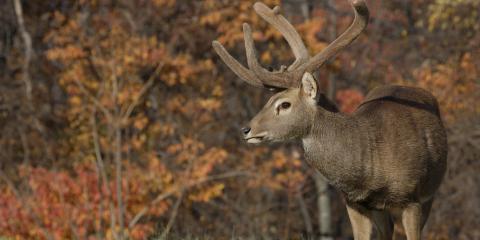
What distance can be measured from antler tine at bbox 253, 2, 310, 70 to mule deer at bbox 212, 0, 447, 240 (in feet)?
0.06

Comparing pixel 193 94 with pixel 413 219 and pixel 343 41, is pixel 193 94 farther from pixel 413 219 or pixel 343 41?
pixel 413 219

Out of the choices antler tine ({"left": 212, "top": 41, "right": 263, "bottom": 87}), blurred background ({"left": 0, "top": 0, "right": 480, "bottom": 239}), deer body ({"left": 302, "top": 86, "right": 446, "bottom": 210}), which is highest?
antler tine ({"left": 212, "top": 41, "right": 263, "bottom": 87})

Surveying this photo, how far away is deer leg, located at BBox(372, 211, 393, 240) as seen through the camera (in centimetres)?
709

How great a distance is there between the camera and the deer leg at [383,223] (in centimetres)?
709

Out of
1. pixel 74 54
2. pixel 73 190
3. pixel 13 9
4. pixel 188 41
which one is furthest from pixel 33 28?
pixel 73 190

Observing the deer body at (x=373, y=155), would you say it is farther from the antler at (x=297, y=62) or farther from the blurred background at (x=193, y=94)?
the blurred background at (x=193, y=94)

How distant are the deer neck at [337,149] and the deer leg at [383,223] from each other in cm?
94

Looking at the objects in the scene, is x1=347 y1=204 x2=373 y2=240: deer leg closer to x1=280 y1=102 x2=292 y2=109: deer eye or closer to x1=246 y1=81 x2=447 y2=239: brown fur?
x1=246 y1=81 x2=447 y2=239: brown fur

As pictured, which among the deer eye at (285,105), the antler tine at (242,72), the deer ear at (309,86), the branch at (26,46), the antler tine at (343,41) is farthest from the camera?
the branch at (26,46)

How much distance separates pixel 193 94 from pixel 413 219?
10.7 metres

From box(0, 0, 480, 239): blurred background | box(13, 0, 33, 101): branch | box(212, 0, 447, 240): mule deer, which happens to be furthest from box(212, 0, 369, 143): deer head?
Answer: box(13, 0, 33, 101): branch

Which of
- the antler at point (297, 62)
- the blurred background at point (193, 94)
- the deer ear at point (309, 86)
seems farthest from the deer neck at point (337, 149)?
the blurred background at point (193, 94)

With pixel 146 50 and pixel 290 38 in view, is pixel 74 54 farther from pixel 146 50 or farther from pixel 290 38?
pixel 290 38

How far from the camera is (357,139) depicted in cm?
626
